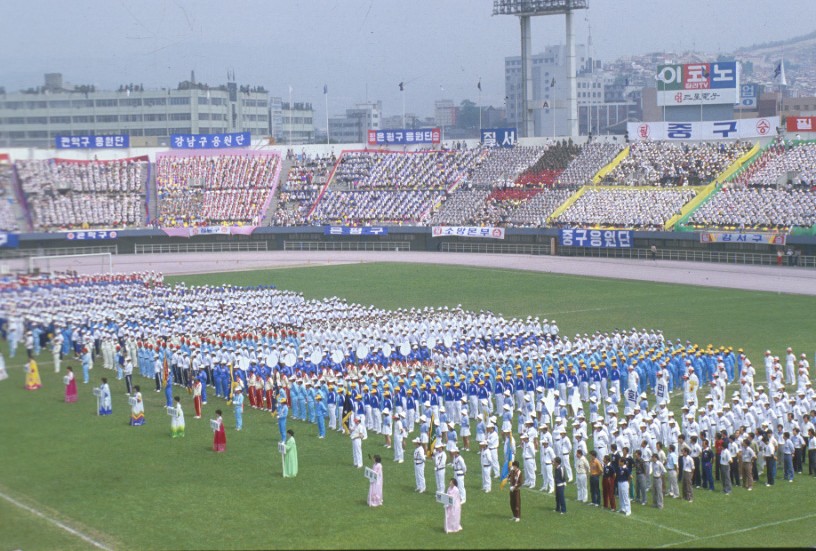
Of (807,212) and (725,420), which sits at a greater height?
(807,212)

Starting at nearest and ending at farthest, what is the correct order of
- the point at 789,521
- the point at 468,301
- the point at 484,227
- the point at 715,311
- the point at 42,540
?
the point at 42,540, the point at 789,521, the point at 715,311, the point at 468,301, the point at 484,227

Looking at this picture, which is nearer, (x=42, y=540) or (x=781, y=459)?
(x=42, y=540)

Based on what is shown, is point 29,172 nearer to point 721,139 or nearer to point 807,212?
point 807,212

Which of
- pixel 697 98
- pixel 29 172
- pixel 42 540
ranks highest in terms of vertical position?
pixel 697 98

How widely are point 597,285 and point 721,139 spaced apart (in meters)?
28.1

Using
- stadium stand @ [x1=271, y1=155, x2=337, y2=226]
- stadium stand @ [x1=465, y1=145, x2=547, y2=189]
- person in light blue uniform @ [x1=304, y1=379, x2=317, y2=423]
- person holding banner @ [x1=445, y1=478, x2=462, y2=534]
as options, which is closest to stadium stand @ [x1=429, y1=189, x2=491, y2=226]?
stadium stand @ [x1=465, y1=145, x2=547, y2=189]

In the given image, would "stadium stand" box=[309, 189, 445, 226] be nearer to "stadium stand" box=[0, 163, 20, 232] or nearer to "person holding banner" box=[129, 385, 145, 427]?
"person holding banner" box=[129, 385, 145, 427]

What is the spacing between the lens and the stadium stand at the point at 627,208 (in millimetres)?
68062

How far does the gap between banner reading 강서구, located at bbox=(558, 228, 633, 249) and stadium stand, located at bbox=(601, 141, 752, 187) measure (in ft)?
28.3

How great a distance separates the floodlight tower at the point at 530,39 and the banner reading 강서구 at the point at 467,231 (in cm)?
2095

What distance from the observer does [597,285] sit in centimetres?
5584

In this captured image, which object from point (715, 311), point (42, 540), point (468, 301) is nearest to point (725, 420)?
point (42, 540)

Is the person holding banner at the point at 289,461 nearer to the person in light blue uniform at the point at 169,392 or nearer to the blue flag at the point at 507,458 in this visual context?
the blue flag at the point at 507,458

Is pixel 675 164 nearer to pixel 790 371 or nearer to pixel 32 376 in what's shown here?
pixel 790 371
